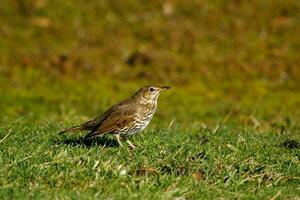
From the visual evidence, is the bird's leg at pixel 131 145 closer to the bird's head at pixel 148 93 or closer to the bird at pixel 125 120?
the bird at pixel 125 120

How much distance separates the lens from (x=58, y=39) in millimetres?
21562

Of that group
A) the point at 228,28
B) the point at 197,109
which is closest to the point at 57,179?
the point at 197,109

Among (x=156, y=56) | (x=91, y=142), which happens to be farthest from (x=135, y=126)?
(x=156, y=56)

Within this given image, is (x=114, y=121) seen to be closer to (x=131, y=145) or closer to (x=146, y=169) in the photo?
(x=131, y=145)

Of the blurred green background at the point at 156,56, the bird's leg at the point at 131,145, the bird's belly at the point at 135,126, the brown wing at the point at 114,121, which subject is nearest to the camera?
the bird's leg at the point at 131,145

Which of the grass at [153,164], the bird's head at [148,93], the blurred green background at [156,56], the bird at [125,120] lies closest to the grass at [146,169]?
the grass at [153,164]

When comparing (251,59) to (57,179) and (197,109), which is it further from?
(57,179)

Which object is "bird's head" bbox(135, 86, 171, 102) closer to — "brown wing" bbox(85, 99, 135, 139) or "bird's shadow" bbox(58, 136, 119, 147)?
"brown wing" bbox(85, 99, 135, 139)

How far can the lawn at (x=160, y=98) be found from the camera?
796 cm

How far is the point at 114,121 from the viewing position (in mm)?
9625

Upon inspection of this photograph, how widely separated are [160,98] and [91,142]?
8.51 m

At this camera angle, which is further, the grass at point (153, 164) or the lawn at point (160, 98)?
the lawn at point (160, 98)

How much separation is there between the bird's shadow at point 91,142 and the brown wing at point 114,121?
0.60 feet

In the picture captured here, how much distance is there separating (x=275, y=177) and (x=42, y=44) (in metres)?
13.7
